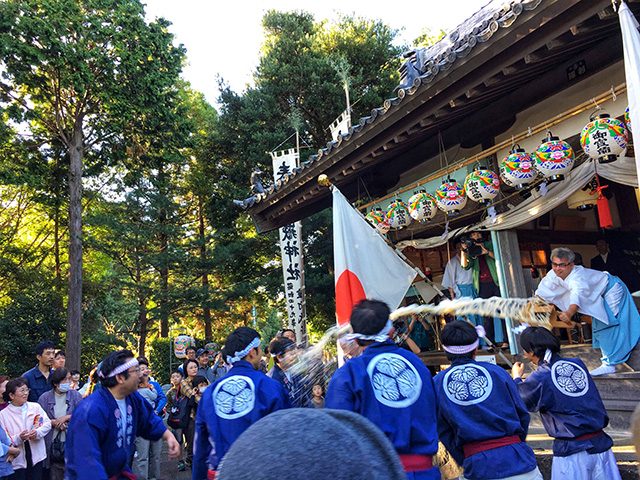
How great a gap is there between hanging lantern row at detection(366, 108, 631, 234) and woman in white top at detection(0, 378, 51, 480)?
5.69 m

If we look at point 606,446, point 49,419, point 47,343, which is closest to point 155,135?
point 47,343

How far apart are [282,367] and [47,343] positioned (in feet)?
12.7

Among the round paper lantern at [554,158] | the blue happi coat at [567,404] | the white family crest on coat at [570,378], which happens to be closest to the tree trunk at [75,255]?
the round paper lantern at [554,158]

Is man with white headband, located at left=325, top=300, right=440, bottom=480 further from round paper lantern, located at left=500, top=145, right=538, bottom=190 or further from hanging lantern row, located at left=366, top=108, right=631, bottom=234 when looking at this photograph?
round paper lantern, located at left=500, top=145, right=538, bottom=190

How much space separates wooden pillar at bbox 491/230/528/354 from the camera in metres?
7.15

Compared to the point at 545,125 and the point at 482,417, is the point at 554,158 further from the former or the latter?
the point at 482,417

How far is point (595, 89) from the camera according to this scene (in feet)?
19.2

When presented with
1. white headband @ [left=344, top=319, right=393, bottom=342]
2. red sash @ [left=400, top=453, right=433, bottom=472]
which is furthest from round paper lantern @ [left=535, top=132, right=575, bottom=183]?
red sash @ [left=400, top=453, right=433, bottom=472]

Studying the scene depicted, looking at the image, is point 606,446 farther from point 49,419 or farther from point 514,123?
point 49,419

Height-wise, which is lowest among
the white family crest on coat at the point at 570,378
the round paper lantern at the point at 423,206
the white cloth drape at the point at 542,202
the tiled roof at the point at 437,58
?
the white family crest on coat at the point at 570,378

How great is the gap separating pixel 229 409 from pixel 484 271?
5.60 m

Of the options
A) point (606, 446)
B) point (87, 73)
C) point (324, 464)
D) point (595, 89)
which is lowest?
point (606, 446)

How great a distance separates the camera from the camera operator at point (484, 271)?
7898 mm

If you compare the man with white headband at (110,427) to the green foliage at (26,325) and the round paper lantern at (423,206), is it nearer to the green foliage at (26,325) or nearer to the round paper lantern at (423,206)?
the round paper lantern at (423,206)
